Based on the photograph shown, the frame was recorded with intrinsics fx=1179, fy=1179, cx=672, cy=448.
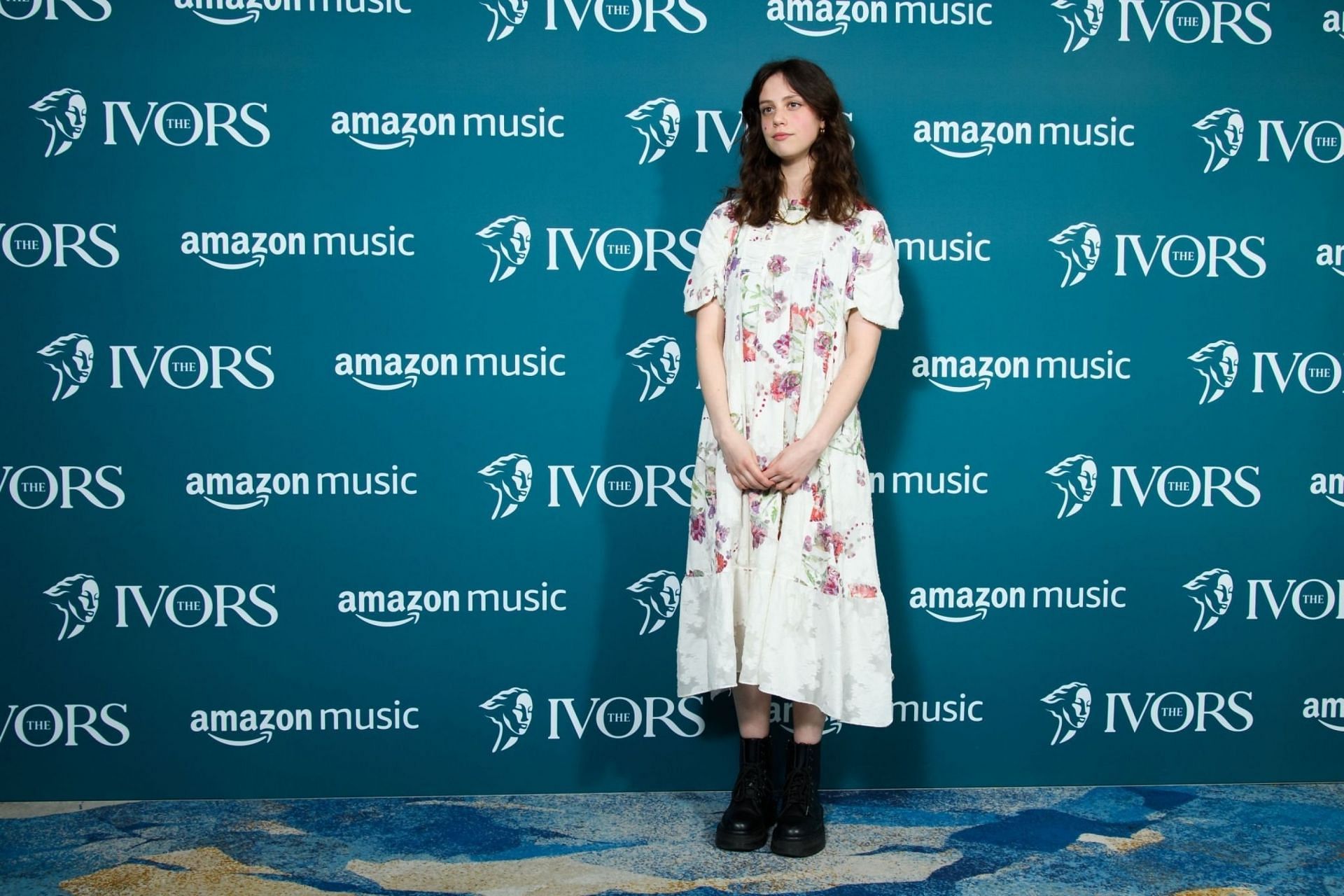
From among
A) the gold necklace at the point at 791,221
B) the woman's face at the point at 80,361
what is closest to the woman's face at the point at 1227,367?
the gold necklace at the point at 791,221

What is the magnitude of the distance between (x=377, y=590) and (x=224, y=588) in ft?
1.14

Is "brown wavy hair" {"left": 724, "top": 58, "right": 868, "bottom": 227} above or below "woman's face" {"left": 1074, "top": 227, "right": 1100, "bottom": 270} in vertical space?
above

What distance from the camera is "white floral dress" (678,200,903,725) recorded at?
2352mm

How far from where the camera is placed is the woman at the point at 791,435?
2.35 meters

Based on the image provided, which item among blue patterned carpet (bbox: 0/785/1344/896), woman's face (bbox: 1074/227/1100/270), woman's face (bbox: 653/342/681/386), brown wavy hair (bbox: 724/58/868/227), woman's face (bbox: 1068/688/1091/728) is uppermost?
brown wavy hair (bbox: 724/58/868/227)

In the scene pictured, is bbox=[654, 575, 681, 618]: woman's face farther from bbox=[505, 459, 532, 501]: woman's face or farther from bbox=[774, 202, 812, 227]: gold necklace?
bbox=[774, 202, 812, 227]: gold necklace

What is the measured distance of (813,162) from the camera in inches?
95.8

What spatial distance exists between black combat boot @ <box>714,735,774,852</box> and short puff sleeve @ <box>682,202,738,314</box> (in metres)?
0.94

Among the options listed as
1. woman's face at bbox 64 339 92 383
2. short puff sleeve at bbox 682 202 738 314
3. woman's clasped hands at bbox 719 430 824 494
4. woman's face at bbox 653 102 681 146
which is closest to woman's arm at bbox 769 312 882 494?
woman's clasped hands at bbox 719 430 824 494

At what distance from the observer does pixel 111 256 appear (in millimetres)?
2654

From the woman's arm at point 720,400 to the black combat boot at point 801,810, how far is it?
593 millimetres

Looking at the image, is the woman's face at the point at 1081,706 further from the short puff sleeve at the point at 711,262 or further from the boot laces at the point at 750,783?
the short puff sleeve at the point at 711,262

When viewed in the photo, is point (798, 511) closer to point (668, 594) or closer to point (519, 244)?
point (668, 594)

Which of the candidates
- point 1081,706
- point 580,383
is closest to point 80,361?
point 580,383
